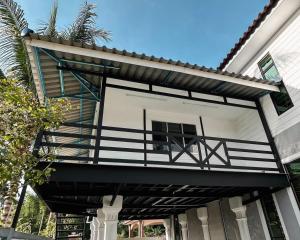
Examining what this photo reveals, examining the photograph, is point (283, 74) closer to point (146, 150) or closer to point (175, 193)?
point (175, 193)

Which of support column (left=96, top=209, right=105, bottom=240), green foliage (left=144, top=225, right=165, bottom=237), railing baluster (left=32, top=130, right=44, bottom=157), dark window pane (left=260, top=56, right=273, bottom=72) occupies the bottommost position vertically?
support column (left=96, top=209, right=105, bottom=240)

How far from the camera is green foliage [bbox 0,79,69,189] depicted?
3230mm

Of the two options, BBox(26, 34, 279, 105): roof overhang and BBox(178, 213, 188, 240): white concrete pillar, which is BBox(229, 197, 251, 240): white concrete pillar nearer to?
BBox(26, 34, 279, 105): roof overhang

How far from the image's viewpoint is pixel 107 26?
1056cm

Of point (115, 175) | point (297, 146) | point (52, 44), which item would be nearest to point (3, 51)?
point (52, 44)

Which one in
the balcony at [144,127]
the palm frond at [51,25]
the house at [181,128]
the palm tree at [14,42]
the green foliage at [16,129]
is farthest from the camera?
the palm frond at [51,25]

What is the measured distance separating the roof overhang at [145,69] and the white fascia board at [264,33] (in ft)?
6.06

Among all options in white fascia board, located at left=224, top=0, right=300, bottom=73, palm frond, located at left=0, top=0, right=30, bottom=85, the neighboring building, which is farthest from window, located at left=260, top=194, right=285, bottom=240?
palm frond, located at left=0, top=0, right=30, bottom=85

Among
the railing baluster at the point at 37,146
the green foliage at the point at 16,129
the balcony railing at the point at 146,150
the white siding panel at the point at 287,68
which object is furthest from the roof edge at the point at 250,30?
the railing baluster at the point at 37,146

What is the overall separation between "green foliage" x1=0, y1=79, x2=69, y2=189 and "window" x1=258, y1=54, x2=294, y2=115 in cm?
→ 677

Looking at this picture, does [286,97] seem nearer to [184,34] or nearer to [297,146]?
[297,146]

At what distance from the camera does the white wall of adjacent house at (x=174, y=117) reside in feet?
24.3

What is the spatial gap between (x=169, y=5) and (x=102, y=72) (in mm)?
5785

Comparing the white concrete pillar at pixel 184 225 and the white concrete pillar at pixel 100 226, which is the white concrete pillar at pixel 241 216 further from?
the white concrete pillar at pixel 100 226
